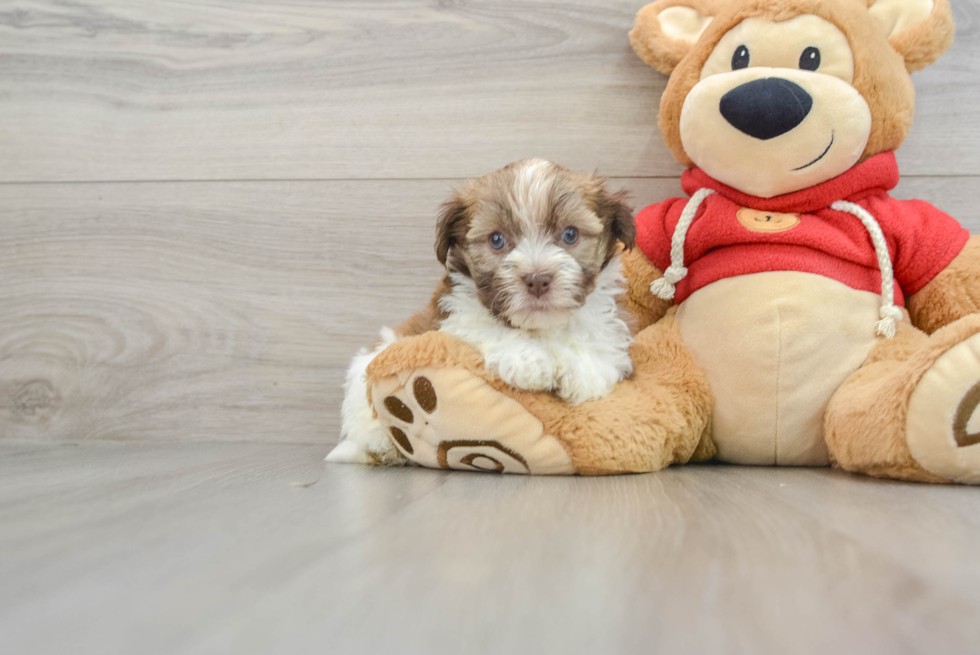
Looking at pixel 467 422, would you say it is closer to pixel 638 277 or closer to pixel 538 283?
pixel 538 283

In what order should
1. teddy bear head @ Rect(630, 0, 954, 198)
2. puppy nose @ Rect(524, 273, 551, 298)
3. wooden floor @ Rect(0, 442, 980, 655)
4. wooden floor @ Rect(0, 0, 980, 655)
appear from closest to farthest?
1. wooden floor @ Rect(0, 442, 980, 655)
2. puppy nose @ Rect(524, 273, 551, 298)
3. teddy bear head @ Rect(630, 0, 954, 198)
4. wooden floor @ Rect(0, 0, 980, 655)

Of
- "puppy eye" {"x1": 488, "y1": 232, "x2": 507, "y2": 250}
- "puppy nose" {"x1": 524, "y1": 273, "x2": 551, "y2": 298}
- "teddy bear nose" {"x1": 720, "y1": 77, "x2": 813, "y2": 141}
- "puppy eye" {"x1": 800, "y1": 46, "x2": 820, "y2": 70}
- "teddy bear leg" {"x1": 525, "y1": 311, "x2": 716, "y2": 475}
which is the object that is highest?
"puppy eye" {"x1": 800, "y1": 46, "x2": 820, "y2": 70}

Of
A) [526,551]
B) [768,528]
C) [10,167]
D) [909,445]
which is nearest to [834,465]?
[909,445]

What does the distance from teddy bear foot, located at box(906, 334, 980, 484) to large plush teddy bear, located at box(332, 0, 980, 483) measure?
32mm

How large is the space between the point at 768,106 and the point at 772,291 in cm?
32

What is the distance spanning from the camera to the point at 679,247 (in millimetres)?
1366

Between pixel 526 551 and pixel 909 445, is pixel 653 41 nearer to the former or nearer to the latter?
pixel 909 445

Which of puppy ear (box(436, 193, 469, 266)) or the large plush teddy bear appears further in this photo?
puppy ear (box(436, 193, 469, 266))

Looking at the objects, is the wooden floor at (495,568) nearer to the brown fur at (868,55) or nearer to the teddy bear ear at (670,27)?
the brown fur at (868,55)

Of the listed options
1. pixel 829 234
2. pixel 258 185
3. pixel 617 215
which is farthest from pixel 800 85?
pixel 258 185

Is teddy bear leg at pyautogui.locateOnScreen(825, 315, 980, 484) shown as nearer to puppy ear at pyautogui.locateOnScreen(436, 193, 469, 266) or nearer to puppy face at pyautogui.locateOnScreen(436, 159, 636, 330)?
puppy face at pyautogui.locateOnScreen(436, 159, 636, 330)

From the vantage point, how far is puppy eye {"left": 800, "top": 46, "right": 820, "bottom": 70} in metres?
1.25

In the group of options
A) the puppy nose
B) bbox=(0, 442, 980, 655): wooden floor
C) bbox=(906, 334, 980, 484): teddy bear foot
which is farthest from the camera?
the puppy nose

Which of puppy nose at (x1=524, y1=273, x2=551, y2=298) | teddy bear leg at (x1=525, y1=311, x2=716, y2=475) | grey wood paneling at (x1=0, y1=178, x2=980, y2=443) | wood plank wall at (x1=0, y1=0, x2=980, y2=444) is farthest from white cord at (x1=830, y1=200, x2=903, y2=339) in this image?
grey wood paneling at (x1=0, y1=178, x2=980, y2=443)
